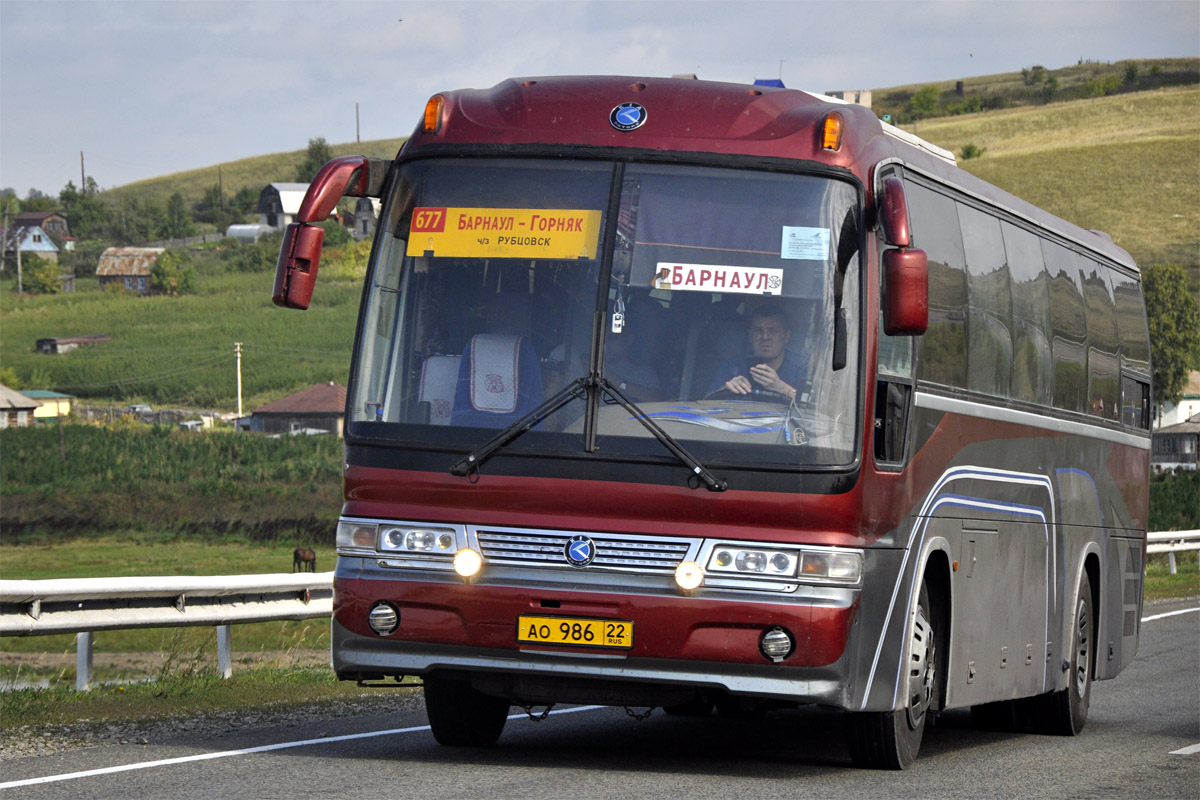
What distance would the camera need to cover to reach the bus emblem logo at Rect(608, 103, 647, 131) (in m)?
8.93

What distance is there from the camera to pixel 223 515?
6475 cm

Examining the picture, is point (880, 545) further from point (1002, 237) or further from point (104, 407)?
point (104, 407)

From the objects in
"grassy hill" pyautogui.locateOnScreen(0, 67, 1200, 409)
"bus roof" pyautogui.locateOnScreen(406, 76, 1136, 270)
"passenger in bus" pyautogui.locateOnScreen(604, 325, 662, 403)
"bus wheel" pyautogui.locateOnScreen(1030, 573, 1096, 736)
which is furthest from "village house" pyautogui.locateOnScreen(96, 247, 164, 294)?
"passenger in bus" pyautogui.locateOnScreen(604, 325, 662, 403)

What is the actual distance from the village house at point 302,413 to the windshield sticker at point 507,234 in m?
86.8

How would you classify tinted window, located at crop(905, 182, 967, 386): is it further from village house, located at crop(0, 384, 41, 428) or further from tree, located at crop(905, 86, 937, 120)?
tree, located at crop(905, 86, 937, 120)

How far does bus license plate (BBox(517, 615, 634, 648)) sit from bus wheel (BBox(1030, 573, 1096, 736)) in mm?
5216

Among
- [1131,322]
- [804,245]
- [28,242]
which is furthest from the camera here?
[28,242]

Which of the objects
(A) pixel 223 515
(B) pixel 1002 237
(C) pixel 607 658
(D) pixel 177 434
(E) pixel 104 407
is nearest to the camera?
(C) pixel 607 658

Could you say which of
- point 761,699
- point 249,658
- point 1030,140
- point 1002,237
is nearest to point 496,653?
point 761,699

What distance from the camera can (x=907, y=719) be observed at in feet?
31.1

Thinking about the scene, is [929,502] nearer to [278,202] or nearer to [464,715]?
[464,715]

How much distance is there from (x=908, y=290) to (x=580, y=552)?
6.27ft

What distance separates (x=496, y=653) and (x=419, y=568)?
53cm

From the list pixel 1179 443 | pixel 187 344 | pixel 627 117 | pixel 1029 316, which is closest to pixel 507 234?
pixel 627 117
